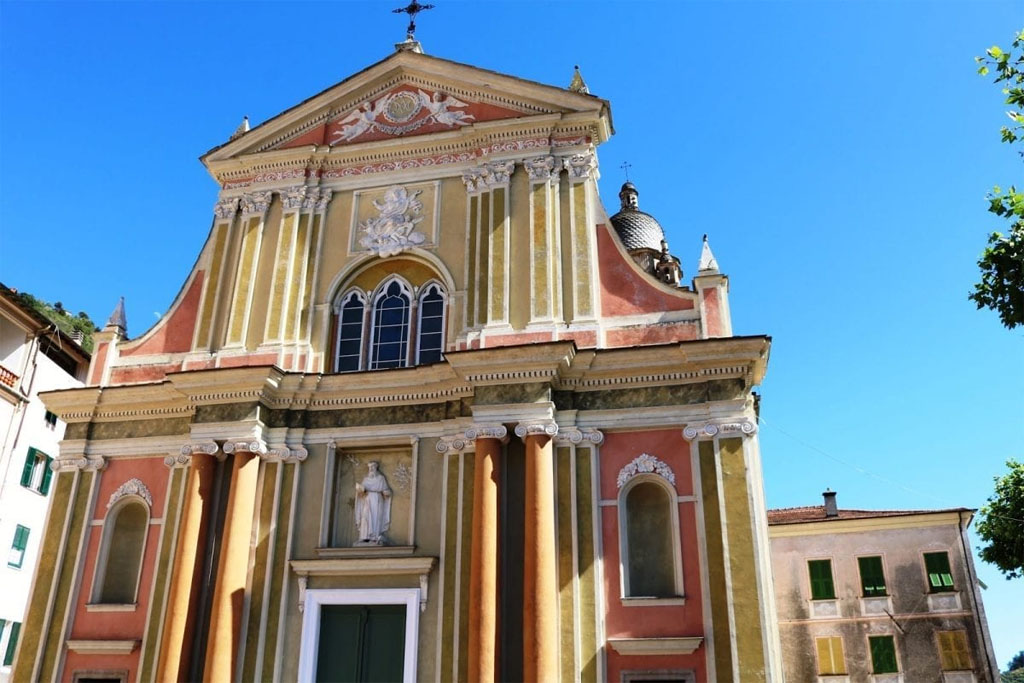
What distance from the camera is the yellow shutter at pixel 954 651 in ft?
78.2

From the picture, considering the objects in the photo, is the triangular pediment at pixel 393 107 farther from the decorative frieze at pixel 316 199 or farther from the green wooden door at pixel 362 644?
the green wooden door at pixel 362 644

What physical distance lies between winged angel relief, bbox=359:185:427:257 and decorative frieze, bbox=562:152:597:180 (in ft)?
9.76

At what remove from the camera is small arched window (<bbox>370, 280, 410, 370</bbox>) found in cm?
1595

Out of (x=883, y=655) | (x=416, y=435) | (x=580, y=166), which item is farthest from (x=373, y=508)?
(x=883, y=655)

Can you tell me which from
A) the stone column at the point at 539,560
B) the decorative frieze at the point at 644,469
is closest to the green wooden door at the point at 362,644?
the stone column at the point at 539,560

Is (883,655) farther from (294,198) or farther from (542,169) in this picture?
(294,198)

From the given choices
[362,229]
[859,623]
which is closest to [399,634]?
[362,229]

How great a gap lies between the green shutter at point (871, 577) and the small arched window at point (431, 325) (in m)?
16.7

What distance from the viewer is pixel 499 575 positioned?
43.2ft

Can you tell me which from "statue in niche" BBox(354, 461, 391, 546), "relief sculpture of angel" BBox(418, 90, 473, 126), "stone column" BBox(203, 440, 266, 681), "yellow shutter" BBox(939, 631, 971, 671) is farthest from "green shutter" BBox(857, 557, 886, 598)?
"stone column" BBox(203, 440, 266, 681)

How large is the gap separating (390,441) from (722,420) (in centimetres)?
561

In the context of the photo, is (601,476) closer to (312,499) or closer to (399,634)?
(399,634)

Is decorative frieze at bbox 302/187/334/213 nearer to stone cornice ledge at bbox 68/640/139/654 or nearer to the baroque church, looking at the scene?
the baroque church

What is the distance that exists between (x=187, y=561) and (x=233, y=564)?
2.45 ft
